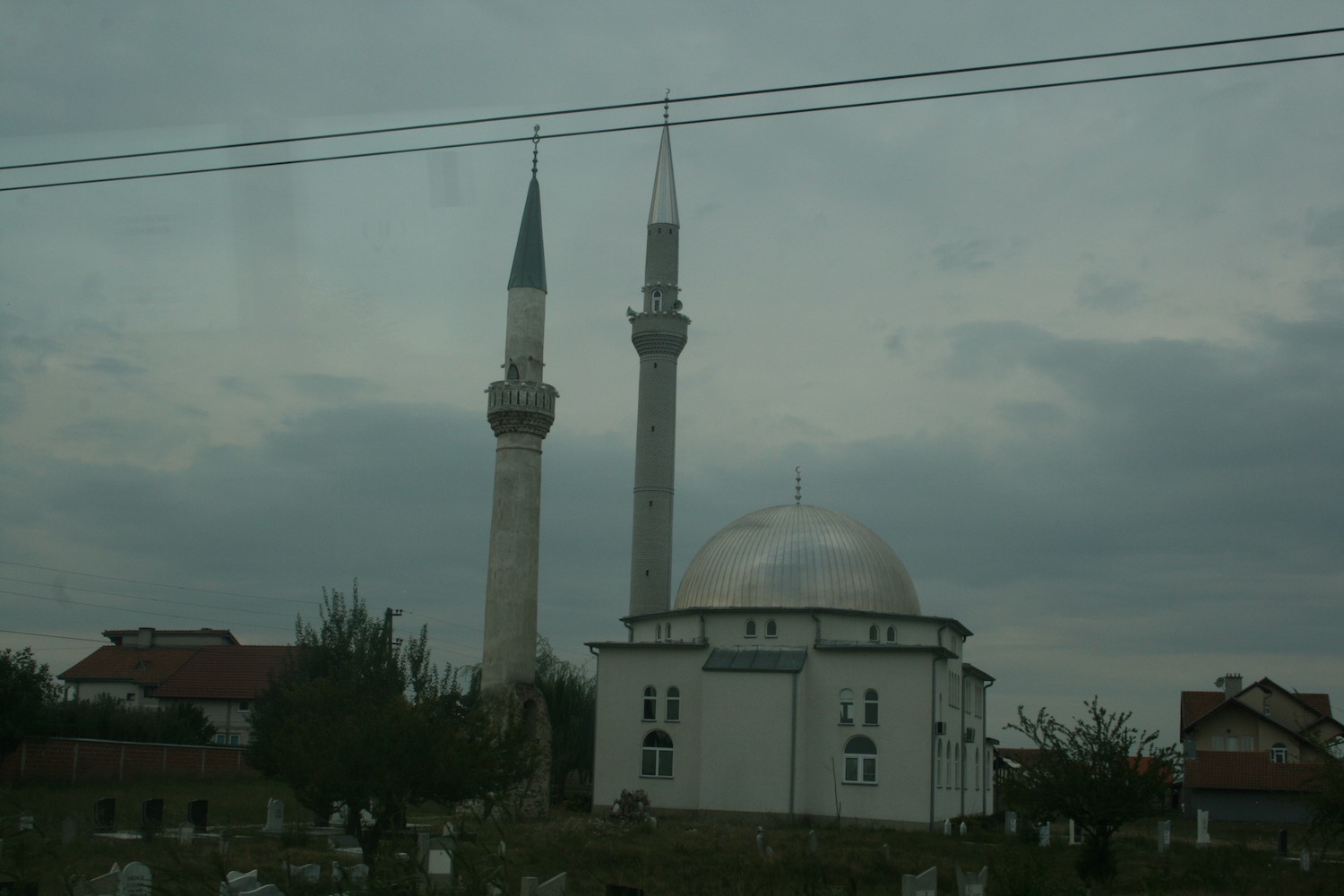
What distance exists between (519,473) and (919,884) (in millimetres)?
23475

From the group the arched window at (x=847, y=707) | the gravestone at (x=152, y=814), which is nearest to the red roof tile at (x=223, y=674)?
the arched window at (x=847, y=707)

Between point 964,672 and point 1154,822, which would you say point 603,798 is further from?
point 1154,822

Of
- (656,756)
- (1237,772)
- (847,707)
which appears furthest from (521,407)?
(1237,772)

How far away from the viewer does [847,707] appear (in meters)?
33.7

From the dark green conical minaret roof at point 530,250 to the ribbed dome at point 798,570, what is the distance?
9.48 m

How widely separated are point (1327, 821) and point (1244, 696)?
33.9 meters

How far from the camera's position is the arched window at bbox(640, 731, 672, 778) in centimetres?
3469

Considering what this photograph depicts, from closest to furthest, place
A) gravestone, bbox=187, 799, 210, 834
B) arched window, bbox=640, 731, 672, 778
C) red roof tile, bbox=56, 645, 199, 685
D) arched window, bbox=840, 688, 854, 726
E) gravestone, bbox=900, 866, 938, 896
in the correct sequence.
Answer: gravestone, bbox=900, 866, 938, 896 → gravestone, bbox=187, 799, 210, 834 → arched window, bbox=840, 688, 854, 726 → arched window, bbox=640, 731, 672, 778 → red roof tile, bbox=56, 645, 199, 685

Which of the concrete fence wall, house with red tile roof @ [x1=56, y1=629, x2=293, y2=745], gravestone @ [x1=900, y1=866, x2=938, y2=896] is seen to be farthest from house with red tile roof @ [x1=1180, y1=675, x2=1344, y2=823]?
house with red tile roof @ [x1=56, y1=629, x2=293, y2=745]

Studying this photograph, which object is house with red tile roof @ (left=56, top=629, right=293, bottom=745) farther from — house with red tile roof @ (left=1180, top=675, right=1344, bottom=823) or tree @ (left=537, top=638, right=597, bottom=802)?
house with red tile roof @ (left=1180, top=675, right=1344, bottom=823)

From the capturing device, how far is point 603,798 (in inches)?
1368

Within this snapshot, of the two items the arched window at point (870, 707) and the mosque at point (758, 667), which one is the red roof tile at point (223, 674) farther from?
the arched window at point (870, 707)

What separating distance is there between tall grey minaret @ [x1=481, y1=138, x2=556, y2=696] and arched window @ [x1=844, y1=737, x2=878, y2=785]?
343 inches

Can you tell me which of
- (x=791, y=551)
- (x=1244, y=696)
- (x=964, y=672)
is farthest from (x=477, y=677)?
(x=1244, y=696)
